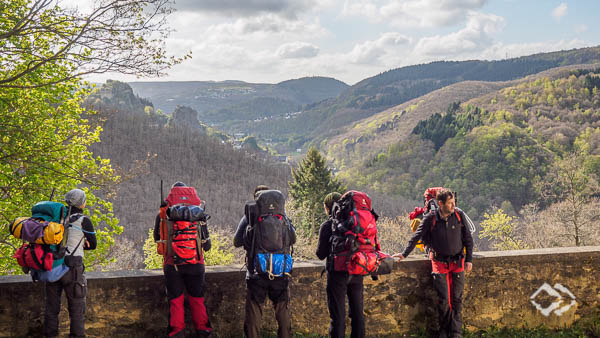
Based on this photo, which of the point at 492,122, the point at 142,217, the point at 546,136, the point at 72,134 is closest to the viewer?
the point at 72,134

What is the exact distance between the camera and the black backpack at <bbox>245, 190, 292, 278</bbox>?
4.54 m

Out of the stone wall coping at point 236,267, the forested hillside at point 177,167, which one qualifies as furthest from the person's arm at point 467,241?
the forested hillside at point 177,167

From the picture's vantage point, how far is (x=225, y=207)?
360 feet

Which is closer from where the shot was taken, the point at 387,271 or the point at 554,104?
the point at 387,271

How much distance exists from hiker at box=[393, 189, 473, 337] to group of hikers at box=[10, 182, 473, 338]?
15 millimetres

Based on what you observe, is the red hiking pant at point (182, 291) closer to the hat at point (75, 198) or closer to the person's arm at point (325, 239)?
the hat at point (75, 198)

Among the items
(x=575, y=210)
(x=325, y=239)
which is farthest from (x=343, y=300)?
(x=575, y=210)

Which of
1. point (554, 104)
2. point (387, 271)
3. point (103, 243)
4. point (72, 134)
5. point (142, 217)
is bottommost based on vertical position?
point (142, 217)

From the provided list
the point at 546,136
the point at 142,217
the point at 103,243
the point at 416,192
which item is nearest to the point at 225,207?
the point at 142,217

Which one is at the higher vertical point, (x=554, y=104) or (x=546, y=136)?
(x=554, y=104)

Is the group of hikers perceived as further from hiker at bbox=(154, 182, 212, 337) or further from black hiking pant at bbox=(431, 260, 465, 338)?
A: black hiking pant at bbox=(431, 260, 465, 338)

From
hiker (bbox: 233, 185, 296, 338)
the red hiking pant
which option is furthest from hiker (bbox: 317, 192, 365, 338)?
the red hiking pant

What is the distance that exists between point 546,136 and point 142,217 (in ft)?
330

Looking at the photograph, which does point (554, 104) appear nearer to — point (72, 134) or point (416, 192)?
point (416, 192)
